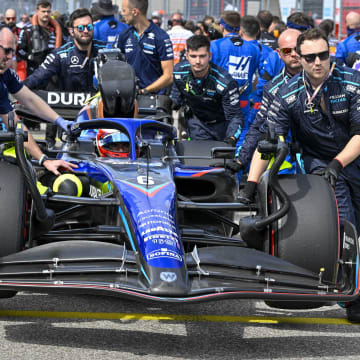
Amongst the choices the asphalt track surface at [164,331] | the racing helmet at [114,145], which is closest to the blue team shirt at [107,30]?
the racing helmet at [114,145]

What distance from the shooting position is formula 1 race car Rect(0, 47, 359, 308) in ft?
14.3

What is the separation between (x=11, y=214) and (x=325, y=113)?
225cm

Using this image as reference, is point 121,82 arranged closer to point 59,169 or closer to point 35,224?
point 59,169

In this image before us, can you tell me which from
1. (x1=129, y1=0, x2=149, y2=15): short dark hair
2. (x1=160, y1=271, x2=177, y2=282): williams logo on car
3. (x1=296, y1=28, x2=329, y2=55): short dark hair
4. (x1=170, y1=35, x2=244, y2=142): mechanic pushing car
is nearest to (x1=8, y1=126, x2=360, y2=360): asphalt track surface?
(x1=160, y1=271, x2=177, y2=282): williams logo on car

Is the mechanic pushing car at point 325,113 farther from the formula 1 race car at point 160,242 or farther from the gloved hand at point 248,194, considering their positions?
the formula 1 race car at point 160,242

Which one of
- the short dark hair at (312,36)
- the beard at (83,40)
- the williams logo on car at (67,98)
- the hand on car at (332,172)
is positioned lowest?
the williams logo on car at (67,98)

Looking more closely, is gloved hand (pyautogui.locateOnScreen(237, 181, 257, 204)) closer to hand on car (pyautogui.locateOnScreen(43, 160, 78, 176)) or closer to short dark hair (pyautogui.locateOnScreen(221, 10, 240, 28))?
hand on car (pyautogui.locateOnScreen(43, 160, 78, 176))

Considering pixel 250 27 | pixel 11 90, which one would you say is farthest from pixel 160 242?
pixel 250 27

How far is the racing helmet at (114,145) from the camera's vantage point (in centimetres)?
641

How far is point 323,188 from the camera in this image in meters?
5.14

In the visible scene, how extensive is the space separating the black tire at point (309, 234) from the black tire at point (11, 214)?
1447 millimetres

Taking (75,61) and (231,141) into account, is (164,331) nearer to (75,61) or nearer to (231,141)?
(231,141)

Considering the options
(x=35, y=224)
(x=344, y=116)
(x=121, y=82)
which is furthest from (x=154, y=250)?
(x=121, y=82)

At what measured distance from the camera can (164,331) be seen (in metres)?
5.07
